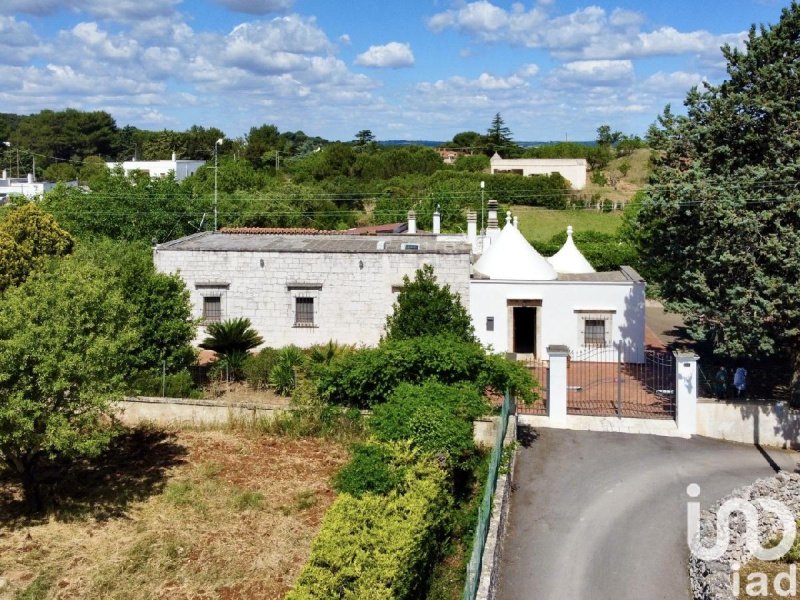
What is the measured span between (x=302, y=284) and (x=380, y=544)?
50.2 feet

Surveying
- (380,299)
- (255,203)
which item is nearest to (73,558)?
(380,299)

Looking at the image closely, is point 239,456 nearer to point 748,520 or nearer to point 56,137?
point 748,520

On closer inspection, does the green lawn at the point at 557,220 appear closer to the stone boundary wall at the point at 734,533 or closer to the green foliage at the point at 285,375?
the green foliage at the point at 285,375

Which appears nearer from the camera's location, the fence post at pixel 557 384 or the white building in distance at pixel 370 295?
the fence post at pixel 557 384

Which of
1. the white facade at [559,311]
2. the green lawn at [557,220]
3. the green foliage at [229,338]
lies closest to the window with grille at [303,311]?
the green foliage at [229,338]

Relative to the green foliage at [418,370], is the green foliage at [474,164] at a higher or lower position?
higher

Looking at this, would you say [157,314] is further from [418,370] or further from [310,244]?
[310,244]

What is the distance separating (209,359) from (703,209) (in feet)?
47.5

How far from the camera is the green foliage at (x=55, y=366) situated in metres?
12.3

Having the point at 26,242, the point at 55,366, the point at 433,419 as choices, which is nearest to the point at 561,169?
the point at 26,242

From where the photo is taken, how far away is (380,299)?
24078 mm

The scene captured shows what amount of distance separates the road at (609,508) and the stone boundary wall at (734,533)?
36 centimetres

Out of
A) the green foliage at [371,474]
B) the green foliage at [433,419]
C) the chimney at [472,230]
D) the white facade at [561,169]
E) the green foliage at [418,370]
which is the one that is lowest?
the green foliage at [371,474]

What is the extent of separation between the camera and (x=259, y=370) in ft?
67.4
